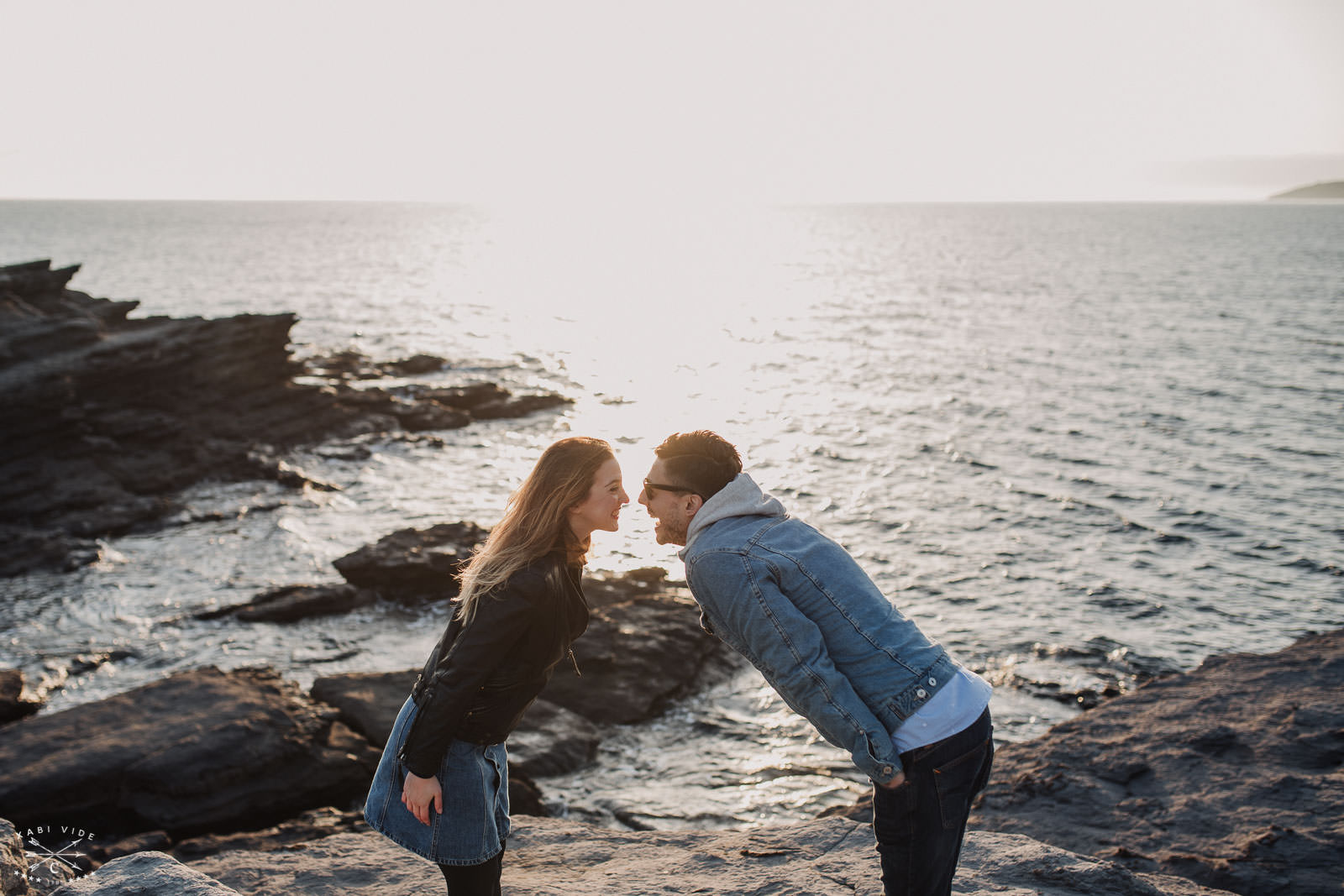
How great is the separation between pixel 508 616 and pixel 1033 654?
10.5m

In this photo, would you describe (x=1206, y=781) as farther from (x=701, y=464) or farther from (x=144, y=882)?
(x=144, y=882)

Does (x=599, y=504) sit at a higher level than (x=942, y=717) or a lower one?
higher

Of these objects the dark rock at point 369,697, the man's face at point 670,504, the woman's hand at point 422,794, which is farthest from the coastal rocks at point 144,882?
the dark rock at point 369,697

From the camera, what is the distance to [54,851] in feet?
21.3

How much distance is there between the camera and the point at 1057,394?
2905cm

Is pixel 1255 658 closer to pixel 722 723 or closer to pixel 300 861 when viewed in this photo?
pixel 722 723

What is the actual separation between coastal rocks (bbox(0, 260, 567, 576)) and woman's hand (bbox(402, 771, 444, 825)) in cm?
1476

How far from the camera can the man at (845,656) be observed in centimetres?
289

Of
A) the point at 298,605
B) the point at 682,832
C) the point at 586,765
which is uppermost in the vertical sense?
the point at 682,832

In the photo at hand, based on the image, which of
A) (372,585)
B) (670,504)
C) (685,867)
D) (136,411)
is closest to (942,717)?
(670,504)

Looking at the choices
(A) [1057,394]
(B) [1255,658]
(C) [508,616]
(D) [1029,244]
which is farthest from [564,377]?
(D) [1029,244]

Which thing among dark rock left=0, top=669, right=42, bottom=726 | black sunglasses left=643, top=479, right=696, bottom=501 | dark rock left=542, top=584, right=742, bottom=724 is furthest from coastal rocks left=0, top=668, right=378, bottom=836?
black sunglasses left=643, top=479, right=696, bottom=501

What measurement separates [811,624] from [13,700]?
10.2 metres

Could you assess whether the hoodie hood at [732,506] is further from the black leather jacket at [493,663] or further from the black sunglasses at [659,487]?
the black leather jacket at [493,663]
